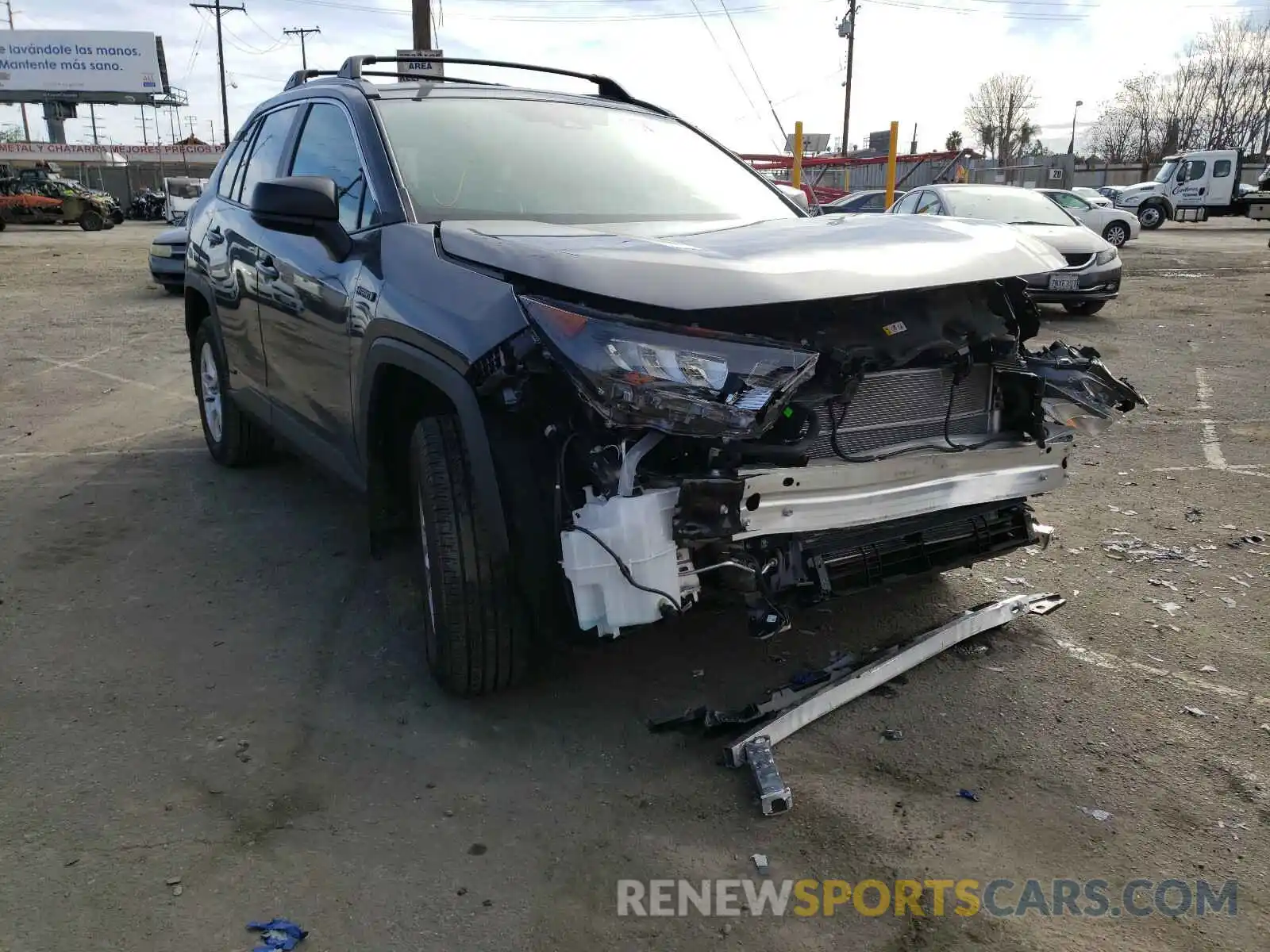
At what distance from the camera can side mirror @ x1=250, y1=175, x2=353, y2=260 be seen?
10.1 ft

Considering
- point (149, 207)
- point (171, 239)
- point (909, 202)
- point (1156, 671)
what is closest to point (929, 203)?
point (909, 202)

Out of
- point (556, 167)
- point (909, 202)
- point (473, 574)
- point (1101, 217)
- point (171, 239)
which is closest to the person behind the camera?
point (473, 574)

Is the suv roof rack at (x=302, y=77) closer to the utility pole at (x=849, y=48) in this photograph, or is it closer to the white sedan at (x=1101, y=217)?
the white sedan at (x=1101, y=217)

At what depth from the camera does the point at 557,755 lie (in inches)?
111

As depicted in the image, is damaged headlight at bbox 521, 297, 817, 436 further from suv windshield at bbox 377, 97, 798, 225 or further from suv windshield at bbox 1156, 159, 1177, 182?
suv windshield at bbox 1156, 159, 1177, 182

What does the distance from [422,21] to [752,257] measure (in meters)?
12.0

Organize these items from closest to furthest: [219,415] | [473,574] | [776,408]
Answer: [776,408] → [473,574] → [219,415]

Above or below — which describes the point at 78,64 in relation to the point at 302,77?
above

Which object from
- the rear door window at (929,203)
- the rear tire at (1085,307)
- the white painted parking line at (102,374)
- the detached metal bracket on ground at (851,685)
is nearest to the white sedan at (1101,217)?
the rear door window at (929,203)

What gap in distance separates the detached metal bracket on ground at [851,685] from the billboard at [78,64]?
70.1 metres

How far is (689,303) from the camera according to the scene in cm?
233

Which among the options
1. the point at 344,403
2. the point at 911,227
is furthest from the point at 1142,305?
the point at 344,403

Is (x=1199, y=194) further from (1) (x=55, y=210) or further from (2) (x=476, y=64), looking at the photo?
(1) (x=55, y=210)

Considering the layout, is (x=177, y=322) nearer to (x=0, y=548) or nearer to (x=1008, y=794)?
(x=0, y=548)
